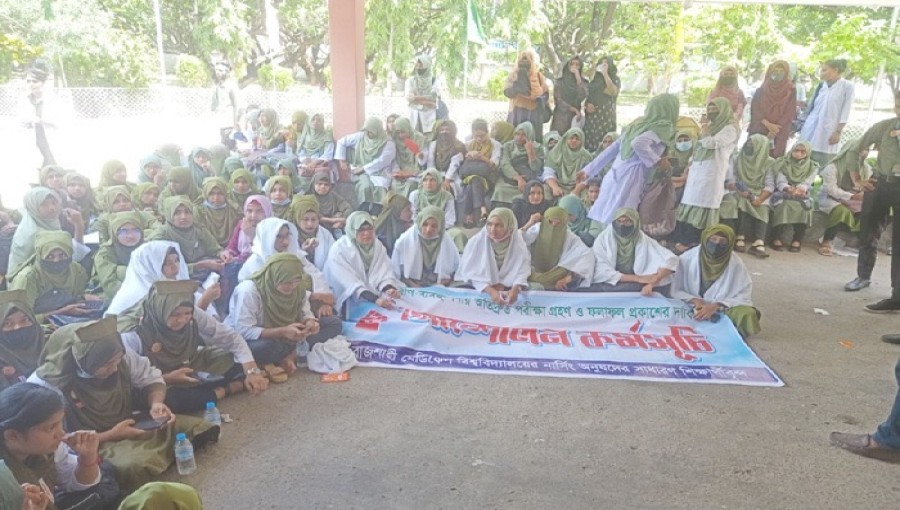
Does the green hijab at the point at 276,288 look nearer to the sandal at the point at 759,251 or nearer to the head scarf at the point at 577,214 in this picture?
the head scarf at the point at 577,214

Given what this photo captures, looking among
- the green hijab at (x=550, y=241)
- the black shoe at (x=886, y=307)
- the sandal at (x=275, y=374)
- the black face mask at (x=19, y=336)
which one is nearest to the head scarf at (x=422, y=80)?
the green hijab at (x=550, y=241)

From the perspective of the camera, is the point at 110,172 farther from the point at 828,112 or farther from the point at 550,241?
the point at 828,112

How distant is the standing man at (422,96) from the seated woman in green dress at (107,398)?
613 cm

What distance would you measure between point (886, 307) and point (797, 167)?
2.32 m

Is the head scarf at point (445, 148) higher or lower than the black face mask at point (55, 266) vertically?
higher

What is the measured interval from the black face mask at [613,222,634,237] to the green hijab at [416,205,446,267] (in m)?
1.36

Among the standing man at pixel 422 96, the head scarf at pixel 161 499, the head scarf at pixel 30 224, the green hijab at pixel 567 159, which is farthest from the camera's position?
the standing man at pixel 422 96

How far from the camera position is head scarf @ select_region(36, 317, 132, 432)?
2.48 meters

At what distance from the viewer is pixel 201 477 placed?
269 cm

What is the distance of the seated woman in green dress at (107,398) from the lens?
2486mm

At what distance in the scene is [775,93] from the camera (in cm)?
721

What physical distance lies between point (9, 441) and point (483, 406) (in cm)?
214

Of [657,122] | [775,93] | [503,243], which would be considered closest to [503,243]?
[503,243]

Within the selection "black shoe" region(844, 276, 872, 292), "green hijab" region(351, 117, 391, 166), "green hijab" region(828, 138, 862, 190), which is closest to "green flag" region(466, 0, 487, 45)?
"green hijab" region(351, 117, 391, 166)
